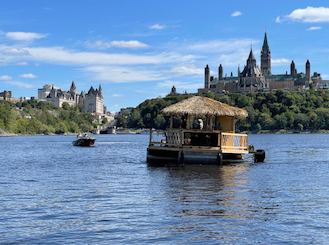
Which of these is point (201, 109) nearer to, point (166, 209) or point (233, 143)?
point (233, 143)

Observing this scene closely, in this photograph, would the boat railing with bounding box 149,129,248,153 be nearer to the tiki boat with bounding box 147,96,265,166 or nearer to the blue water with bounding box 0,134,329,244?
the tiki boat with bounding box 147,96,265,166

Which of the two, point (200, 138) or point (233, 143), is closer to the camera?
point (200, 138)

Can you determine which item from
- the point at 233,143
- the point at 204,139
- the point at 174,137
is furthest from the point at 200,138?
the point at 233,143

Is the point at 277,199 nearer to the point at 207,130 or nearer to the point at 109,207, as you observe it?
the point at 109,207

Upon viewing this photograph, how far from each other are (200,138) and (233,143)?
290 centimetres

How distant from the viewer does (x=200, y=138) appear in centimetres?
5191

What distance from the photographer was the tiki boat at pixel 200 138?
50062 millimetres

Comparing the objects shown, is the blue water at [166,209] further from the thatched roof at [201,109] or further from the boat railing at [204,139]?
the thatched roof at [201,109]

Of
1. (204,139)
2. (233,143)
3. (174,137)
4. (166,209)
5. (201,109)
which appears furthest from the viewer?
(233,143)

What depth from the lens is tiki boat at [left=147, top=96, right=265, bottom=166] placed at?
164 feet

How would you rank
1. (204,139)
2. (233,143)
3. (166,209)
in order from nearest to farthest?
1. (166,209)
2. (204,139)
3. (233,143)

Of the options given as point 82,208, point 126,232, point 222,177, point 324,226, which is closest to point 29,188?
point 82,208

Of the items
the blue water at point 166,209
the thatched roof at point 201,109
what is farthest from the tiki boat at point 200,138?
the blue water at point 166,209

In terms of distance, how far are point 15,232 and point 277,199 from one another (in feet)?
43.1
